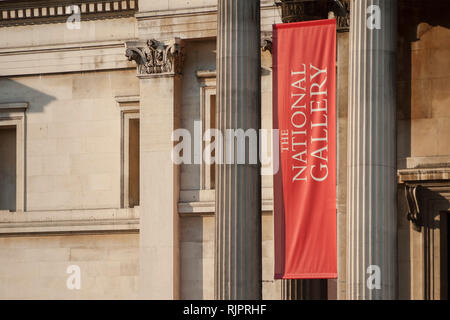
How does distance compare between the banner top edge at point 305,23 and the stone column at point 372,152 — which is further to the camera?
the banner top edge at point 305,23

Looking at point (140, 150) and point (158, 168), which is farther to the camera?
point (140, 150)

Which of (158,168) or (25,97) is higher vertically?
(25,97)

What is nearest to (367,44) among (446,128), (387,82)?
(387,82)

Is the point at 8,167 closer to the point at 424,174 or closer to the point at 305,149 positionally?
the point at 305,149

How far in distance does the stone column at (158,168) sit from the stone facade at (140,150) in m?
0.04

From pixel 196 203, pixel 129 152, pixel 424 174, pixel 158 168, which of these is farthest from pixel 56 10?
pixel 424 174

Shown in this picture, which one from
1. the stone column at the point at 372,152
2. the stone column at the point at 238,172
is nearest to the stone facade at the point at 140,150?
the stone column at the point at 372,152

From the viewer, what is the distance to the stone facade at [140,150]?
134ft

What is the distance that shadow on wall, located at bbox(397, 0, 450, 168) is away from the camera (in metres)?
40.8

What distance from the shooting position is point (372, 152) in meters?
37.4

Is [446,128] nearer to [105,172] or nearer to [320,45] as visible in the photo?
[320,45]

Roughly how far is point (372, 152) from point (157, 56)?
9355mm

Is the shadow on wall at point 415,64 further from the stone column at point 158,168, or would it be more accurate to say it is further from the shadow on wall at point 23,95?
the shadow on wall at point 23,95

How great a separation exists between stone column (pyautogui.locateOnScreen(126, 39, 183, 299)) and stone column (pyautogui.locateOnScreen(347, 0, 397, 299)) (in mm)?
7536
